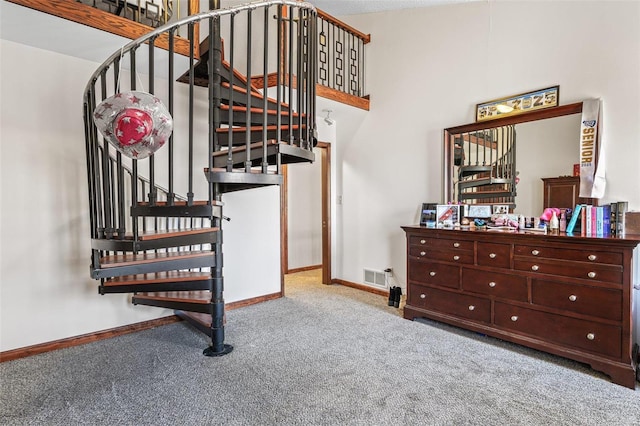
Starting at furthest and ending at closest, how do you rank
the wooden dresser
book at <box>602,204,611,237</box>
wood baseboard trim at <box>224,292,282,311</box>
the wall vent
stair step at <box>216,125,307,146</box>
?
the wall vent, wood baseboard trim at <box>224,292,282,311</box>, book at <box>602,204,611,237</box>, stair step at <box>216,125,307,146</box>, the wooden dresser

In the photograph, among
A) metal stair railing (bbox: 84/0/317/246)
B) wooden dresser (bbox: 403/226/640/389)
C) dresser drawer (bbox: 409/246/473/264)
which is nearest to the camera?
metal stair railing (bbox: 84/0/317/246)

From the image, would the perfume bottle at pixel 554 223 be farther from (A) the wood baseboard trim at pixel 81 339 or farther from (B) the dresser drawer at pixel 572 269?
(A) the wood baseboard trim at pixel 81 339

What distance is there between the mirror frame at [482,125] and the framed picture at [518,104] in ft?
0.15

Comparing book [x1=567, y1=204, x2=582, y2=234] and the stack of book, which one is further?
book [x1=567, y1=204, x2=582, y2=234]

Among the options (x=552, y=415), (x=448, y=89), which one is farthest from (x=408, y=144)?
→ (x=552, y=415)

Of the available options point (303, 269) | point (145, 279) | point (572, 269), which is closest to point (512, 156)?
point (572, 269)

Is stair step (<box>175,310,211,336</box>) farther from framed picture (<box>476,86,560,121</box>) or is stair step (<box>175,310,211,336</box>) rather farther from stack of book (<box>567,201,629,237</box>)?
framed picture (<box>476,86,560,121</box>)

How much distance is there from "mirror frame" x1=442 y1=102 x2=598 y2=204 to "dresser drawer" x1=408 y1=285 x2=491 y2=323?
98 cm

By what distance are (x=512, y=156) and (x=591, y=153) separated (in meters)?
0.59

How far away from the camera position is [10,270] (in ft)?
8.30

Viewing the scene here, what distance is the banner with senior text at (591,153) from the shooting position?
2574 millimetres

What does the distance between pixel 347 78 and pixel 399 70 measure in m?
0.67

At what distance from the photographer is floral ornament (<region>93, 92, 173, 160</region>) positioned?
1.67 meters

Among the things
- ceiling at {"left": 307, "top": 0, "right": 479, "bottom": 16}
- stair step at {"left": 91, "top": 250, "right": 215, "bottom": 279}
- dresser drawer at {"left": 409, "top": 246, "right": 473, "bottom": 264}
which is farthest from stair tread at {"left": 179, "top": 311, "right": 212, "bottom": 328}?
ceiling at {"left": 307, "top": 0, "right": 479, "bottom": 16}
